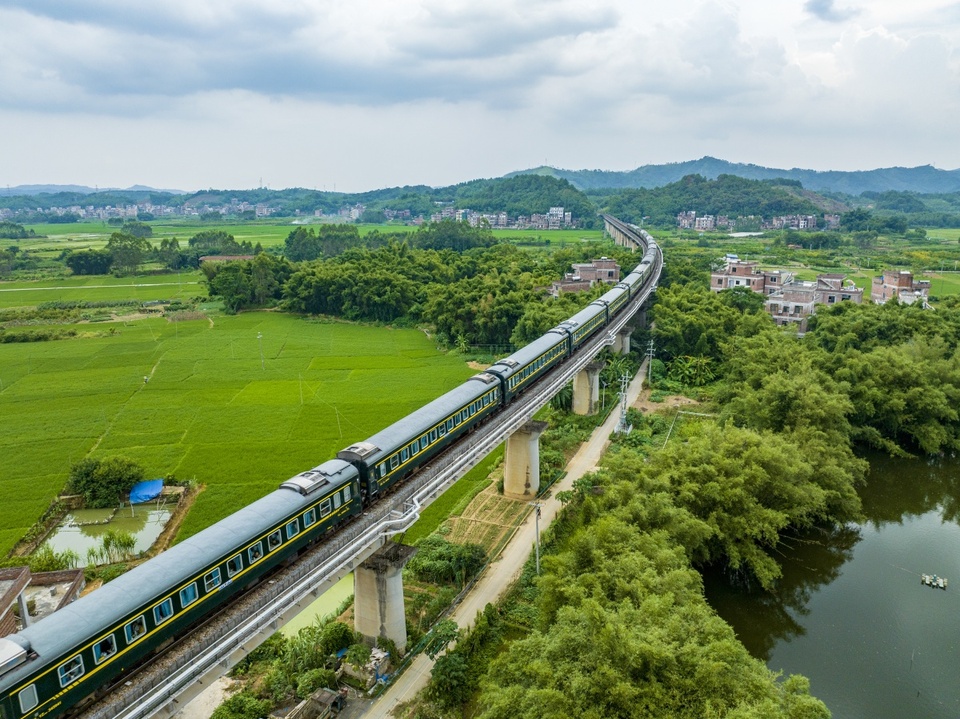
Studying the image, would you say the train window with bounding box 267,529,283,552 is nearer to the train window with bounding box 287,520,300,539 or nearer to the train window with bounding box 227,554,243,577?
the train window with bounding box 287,520,300,539

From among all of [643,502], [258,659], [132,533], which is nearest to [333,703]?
[258,659]

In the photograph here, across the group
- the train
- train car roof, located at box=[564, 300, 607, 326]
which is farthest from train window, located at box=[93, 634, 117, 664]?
train car roof, located at box=[564, 300, 607, 326]

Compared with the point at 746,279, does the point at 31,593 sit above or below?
below

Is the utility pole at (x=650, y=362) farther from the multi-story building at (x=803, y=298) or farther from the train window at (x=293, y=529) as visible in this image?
the train window at (x=293, y=529)

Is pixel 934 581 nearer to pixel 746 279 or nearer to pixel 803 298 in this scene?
pixel 803 298

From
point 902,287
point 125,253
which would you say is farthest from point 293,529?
point 125,253

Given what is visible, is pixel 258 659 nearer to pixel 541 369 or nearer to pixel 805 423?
pixel 541 369
